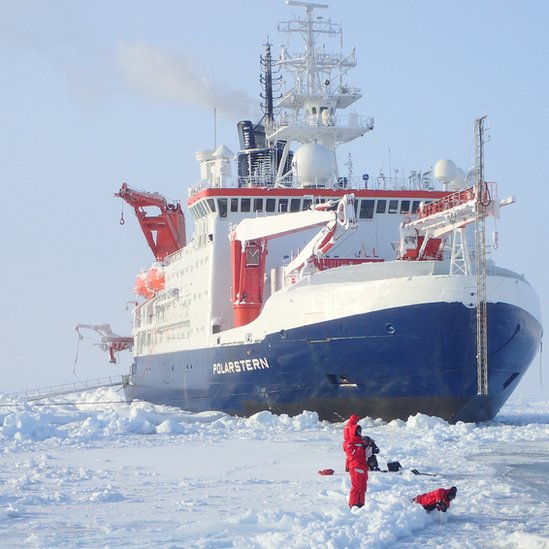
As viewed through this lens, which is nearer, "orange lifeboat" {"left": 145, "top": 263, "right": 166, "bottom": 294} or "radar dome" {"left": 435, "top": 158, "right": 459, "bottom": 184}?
"radar dome" {"left": 435, "top": 158, "right": 459, "bottom": 184}

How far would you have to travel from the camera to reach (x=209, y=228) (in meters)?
29.8

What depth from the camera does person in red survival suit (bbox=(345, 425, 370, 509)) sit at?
10.8m

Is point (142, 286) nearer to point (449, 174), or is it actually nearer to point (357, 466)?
point (449, 174)

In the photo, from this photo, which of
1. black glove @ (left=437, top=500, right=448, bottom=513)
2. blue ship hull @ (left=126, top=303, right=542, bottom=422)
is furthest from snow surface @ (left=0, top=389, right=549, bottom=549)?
blue ship hull @ (left=126, top=303, right=542, bottom=422)

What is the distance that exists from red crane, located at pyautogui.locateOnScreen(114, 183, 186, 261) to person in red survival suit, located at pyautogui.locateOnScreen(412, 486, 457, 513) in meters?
31.8

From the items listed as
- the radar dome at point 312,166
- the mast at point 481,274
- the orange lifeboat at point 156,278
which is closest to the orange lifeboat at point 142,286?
the orange lifeboat at point 156,278

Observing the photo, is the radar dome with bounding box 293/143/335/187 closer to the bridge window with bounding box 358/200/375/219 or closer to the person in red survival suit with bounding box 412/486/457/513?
the bridge window with bounding box 358/200/375/219

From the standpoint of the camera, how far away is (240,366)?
25.9 m

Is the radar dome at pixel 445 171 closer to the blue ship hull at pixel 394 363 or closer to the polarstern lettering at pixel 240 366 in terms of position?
the blue ship hull at pixel 394 363

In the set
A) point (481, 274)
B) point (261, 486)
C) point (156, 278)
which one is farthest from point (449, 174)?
point (261, 486)

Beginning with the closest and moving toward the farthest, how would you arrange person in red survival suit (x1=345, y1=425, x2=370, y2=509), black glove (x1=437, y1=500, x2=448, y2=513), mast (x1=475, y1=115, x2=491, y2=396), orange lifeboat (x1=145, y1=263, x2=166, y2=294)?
black glove (x1=437, y1=500, x2=448, y2=513) < person in red survival suit (x1=345, y1=425, x2=370, y2=509) < mast (x1=475, y1=115, x2=491, y2=396) < orange lifeboat (x1=145, y1=263, x2=166, y2=294)

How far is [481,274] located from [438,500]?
11640 mm

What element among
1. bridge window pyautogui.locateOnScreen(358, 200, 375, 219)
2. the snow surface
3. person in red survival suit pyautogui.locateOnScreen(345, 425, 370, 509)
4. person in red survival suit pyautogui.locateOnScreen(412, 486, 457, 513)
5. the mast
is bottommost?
the snow surface

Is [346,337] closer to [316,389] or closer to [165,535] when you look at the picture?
[316,389]
